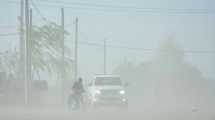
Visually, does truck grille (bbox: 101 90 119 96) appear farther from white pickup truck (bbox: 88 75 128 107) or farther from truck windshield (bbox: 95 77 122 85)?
truck windshield (bbox: 95 77 122 85)

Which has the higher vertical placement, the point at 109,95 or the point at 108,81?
the point at 108,81

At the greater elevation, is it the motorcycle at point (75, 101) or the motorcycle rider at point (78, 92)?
the motorcycle rider at point (78, 92)

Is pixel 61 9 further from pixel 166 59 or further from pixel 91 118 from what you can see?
pixel 166 59

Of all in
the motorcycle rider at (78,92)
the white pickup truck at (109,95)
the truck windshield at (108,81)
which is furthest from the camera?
the truck windshield at (108,81)

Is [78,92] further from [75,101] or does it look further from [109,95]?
[109,95]

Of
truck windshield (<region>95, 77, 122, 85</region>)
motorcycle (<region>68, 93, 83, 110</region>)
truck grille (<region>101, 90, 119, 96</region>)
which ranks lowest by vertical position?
motorcycle (<region>68, 93, 83, 110</region>)

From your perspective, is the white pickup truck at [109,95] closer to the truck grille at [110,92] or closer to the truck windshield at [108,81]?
the truck grille at [110,92]

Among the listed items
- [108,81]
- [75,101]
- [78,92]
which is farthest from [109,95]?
[75,101]

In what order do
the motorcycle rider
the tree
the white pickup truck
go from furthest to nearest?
the tree, the white pickup truck, the motorcycle rider

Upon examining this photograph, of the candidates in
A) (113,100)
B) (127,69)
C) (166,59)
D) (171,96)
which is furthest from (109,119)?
(127,69)

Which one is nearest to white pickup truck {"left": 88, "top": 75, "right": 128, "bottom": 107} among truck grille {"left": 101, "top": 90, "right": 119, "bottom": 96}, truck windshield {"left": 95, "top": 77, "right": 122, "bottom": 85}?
truck grille {"left": 101, "top": 90, "right": 119, "bottom": 96}

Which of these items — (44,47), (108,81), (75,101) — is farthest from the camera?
(44,47)

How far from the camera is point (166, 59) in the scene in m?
99.4

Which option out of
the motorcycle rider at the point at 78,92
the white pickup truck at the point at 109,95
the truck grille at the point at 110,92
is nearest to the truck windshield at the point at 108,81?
the white pickup truck at the point at 109,95
